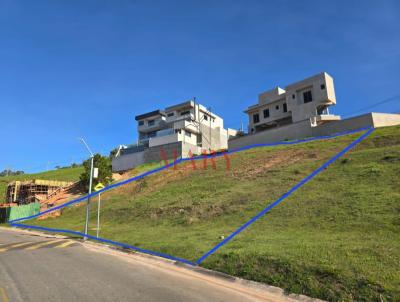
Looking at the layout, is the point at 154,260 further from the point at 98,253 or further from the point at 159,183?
the point at 159,183

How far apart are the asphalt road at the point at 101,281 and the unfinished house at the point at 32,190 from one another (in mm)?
34798

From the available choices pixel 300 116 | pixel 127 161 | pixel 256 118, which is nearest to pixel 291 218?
pixel 300 116

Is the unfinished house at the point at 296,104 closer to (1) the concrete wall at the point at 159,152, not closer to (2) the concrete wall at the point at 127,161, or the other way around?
(1) the concrete wall at the point at 159,152

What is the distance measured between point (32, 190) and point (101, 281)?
41.8 meters

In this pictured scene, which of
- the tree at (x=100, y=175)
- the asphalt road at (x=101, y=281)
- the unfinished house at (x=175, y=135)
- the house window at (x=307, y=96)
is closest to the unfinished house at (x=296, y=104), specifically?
the house window at (x=307, y=96)

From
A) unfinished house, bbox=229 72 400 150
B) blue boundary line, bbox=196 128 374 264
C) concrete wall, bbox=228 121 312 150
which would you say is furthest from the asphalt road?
concrete wall, bbox=228 121 312 150

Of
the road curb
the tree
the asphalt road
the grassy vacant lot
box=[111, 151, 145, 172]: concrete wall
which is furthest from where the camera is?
box=[111, 151, 145, 172]: concrete wall

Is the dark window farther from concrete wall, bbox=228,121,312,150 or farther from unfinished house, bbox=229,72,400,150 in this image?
concrete wall, bbox=228,121,312,150

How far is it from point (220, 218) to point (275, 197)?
3593 mm

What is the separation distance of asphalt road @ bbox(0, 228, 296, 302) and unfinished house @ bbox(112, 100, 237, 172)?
3615 cm

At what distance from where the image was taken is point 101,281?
27.3ft

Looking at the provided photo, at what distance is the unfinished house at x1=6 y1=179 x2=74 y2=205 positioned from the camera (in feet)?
144

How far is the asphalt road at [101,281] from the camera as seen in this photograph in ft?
23.3

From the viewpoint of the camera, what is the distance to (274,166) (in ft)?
88.7
